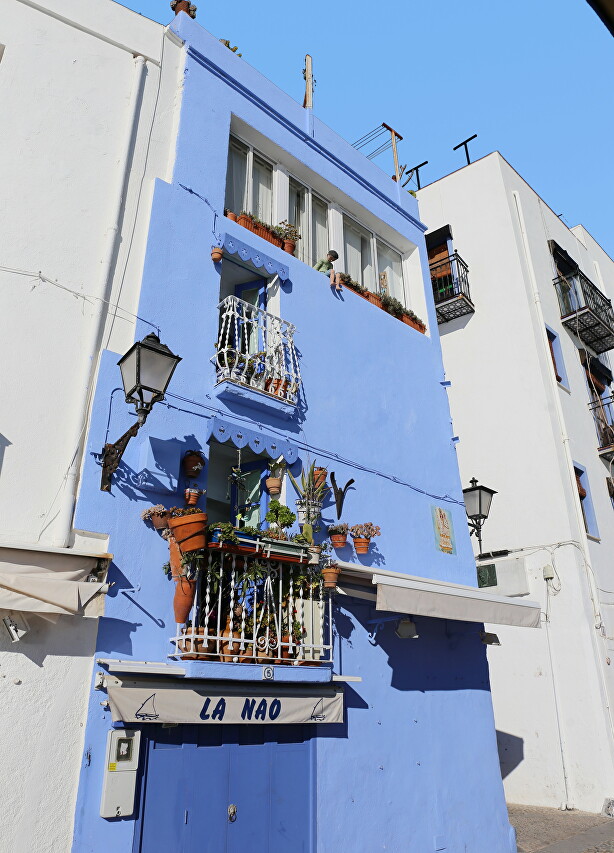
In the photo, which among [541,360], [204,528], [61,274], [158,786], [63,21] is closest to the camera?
[158,786]

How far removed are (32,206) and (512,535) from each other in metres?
11.4

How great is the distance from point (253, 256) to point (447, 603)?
17.1 feet

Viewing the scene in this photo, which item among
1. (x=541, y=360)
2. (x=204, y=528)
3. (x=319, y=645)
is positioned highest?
(x=541, y=360)

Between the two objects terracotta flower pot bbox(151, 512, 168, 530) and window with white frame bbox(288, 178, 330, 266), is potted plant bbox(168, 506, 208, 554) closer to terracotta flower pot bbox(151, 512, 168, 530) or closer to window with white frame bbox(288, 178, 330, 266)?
terracotta flower pot bbox(151, 512, 168, 530)

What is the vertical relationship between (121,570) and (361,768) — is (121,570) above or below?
above

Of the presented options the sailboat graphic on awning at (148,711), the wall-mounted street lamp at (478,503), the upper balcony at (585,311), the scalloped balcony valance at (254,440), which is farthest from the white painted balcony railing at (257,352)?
the upper balcony at (585,311)

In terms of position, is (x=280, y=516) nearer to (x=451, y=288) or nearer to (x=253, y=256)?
(x=253, y=256)

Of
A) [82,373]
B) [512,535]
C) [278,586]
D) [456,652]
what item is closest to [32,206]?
[82,373]

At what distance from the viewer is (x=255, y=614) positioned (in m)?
6.58

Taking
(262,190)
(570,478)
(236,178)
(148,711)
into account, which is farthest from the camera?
(570,478)

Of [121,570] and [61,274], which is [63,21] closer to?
[61,274]

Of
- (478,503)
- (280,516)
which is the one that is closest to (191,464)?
(280,516)

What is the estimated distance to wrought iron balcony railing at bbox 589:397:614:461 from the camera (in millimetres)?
16328

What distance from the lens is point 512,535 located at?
46.2ft
